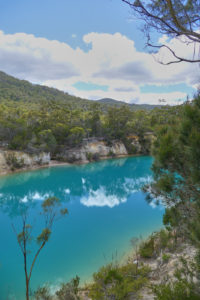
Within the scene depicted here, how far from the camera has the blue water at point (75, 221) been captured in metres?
5.47

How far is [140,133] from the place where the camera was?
29703 mm

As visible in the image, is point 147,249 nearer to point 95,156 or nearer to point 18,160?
point 18,160

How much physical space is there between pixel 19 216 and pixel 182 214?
31.3 feet

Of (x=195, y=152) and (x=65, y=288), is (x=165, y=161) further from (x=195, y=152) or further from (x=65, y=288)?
(x=65, y=288)

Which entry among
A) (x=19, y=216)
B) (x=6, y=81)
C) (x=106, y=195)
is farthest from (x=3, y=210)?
(x=6, y=81)

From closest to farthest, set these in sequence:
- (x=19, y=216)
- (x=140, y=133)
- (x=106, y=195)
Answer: (x=19, y=216) < (x=106, y=195) < (x=140, y=133)

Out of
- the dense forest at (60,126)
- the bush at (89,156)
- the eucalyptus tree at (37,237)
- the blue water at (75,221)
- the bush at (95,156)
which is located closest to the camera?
the eucalyptus tree at (37,237)

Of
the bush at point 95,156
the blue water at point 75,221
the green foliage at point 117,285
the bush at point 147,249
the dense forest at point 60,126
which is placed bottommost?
the blue water at point 75,221

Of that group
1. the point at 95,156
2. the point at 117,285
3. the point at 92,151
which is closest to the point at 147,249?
the point at 117,285

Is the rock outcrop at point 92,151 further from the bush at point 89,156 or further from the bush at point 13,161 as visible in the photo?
the bush at point 13,161

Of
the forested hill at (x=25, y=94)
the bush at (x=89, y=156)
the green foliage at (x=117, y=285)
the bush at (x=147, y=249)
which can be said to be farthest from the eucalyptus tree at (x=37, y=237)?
the forested hill at (x=25, y=94)

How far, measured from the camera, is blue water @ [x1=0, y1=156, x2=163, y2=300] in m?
5.47

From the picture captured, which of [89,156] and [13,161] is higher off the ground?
[13,161]

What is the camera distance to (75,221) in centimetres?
906
